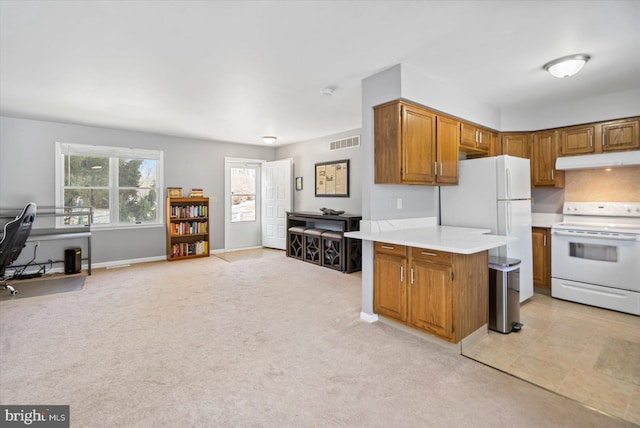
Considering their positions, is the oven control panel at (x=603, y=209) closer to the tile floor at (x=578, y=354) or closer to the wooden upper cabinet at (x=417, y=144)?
the tile floor at (x=578, y=354)

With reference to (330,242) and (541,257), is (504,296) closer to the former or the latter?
(541,257)

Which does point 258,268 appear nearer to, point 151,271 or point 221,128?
point 151,271

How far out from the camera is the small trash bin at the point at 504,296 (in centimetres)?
286

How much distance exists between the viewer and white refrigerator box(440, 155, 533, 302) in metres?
3.46

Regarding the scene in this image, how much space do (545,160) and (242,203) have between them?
5.96m

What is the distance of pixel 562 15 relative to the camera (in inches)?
85.6

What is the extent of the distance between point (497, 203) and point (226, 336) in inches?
125

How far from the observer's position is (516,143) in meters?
4.36

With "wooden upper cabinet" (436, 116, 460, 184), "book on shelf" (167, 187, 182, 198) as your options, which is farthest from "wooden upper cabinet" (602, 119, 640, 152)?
"book on shelf" (167, 187, 182, 198)

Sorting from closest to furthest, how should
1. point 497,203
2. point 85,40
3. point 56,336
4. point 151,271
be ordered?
point 85,40
point 56,336
point 497,203
point 151,271

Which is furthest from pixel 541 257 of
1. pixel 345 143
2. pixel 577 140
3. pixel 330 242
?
pixel 345 143

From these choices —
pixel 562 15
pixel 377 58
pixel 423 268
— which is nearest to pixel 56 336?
pixel 423 268

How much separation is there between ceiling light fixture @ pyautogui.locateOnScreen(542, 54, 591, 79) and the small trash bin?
1826 millimetres

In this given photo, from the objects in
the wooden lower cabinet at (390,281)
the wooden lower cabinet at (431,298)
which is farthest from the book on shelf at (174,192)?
the wooden lower cabinet at (431,298)
